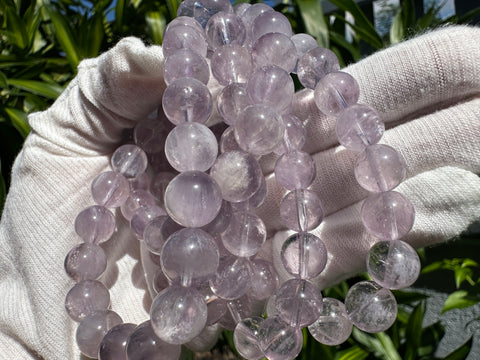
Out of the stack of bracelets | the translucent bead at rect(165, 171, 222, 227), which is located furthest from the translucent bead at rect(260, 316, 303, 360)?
the translucent bead at rect(165, 171, 222, 227)

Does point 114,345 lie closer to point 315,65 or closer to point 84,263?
point 84,263

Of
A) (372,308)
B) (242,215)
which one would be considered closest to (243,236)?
(242,215)

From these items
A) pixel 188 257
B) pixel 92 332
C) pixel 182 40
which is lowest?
pixel 92 332

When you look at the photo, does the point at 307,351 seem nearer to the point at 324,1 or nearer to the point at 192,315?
the point at 192,315

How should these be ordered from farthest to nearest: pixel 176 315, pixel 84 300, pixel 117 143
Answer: pixel 117 143
pixel 84 300
pixel 176 315

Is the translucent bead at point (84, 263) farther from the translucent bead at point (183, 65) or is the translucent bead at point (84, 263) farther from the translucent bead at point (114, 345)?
the translucent bead at point (183, 65)

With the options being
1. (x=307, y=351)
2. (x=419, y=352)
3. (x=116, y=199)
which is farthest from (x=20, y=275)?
(x=419, y=352)
